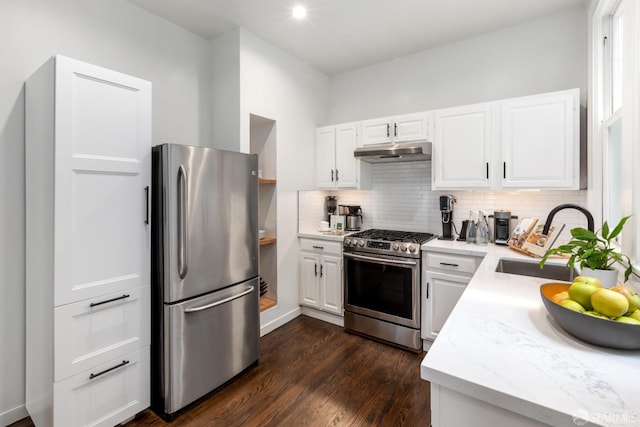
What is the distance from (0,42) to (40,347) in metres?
1.78

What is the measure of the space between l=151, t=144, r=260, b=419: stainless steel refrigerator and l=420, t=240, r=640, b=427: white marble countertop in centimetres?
157

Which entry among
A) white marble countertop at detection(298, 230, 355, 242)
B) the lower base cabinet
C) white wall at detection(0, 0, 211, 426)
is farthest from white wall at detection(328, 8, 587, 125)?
the lower base cabinet

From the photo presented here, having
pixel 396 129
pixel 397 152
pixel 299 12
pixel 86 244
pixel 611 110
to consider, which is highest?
pixel 299 12

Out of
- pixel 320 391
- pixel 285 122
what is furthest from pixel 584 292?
pixel 285 122

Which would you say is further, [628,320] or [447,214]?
[447,214]

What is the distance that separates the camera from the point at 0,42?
182 cm

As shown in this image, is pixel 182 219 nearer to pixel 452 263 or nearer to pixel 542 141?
pixel 452 263

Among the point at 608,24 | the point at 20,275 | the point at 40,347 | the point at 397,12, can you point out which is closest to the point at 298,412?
the point at 40,347

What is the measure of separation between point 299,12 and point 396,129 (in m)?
1.35

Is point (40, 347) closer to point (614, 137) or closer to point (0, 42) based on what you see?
point (0, 42)

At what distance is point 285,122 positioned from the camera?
10.7 feet

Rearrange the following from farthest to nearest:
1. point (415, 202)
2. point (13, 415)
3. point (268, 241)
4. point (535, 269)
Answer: point (415, 202) → point (268, 241) → point (535, 269) → point (13, 415)

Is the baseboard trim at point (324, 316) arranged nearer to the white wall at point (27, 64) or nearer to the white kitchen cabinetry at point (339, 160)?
the white kitchen cabinetry at point (339, 160)

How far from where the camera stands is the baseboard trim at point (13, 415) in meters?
1.85
